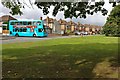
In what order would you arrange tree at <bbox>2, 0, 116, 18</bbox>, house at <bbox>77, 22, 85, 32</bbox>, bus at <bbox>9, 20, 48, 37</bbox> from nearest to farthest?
tree at <bbox>2, 0, 116, 18</bbox> → bus at <bbox>9, 20, 48, 37</bbox> → house at <bbox>77, 22, 85, 32</bbox>

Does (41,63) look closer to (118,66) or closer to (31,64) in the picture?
(31,64)

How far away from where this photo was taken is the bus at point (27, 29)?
5847 cm

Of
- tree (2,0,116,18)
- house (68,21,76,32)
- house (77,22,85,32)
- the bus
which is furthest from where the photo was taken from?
house (77,22,85,32)

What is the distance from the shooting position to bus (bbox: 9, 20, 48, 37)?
5847 cm

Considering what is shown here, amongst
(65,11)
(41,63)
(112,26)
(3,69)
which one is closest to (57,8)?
(65,11)

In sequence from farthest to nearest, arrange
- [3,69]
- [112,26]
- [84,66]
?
[112,26], [84,66], [3,69]

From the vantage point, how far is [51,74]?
10.8 meters

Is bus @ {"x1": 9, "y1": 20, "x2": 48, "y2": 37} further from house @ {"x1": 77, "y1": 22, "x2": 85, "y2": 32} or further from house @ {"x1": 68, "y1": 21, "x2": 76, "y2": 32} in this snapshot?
house @ {"x1": 77, "y1": 22, "x2": 85, "y2": 32}

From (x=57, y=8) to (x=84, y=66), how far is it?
2808 millimetres

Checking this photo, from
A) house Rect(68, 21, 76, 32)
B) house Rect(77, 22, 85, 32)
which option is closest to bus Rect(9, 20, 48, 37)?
house Rect(68, 21, 76, 32)

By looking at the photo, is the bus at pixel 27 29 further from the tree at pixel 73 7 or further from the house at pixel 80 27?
the house at pixel 80 27

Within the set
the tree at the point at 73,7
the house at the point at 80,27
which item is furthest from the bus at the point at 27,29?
the house at the point at 80,27

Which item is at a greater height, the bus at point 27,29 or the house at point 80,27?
the house at point 80,27

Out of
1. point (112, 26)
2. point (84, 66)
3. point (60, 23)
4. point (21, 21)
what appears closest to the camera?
point (84, 66)
